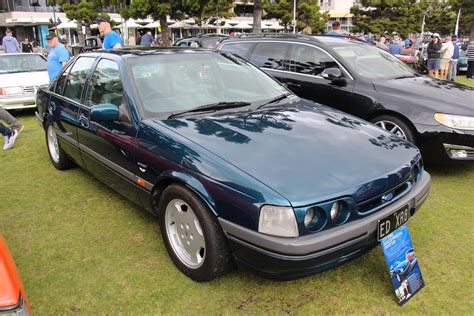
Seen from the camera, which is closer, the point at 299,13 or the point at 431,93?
the point at 431,93

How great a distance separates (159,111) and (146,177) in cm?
53

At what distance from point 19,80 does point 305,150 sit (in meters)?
7.63

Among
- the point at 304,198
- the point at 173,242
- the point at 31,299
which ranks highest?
the point at 304,198

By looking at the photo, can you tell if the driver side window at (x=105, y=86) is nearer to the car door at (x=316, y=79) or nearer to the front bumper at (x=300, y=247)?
the front bumper at (x=300, y=247)

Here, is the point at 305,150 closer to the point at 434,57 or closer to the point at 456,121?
the point at 456,121

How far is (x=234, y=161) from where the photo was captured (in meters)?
2.41

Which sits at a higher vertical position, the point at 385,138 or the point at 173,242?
the point at 385,138

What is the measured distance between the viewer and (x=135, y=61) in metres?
3.41

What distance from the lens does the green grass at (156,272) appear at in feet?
8.23

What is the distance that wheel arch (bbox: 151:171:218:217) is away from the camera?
239 cm

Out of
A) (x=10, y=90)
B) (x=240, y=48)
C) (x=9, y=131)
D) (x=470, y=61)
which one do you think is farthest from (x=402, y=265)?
(x=470, y=61)

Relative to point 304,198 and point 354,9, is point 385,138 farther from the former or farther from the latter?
point 354,9

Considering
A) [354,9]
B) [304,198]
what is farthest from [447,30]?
[304,198]

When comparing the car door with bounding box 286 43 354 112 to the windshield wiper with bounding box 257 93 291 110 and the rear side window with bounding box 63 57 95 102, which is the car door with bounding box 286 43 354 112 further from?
the rear side window with bounding box 63 57 95 102
